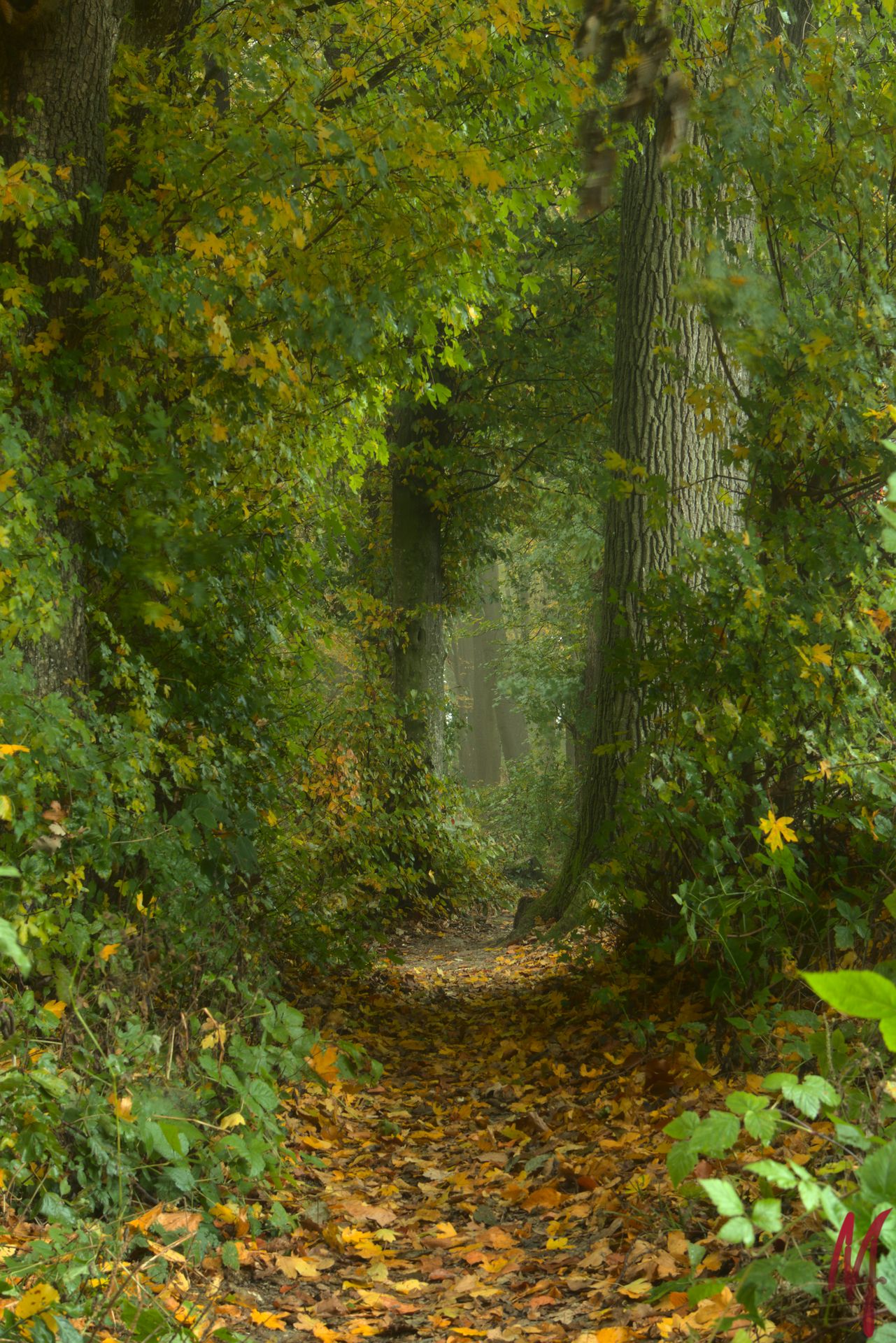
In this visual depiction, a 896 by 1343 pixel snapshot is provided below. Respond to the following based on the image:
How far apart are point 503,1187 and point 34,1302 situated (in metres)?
2.18

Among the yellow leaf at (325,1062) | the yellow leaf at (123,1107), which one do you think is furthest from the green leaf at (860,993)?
the yellow leaf at (325,1062)

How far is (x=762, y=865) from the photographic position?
4.59m

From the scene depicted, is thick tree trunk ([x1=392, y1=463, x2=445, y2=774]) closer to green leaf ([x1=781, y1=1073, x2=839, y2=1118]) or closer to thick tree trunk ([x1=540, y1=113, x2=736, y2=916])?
thick tree trunk ([x1=540, y1=113, x2=736, y2=916])

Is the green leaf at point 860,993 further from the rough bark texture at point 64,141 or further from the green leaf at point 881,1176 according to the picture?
the rough bark texture at point 64,141

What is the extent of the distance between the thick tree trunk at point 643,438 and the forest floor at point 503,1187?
1608 millimetres

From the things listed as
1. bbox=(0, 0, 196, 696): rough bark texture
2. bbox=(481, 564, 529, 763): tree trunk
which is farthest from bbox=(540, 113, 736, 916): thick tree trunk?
bbox=(481, 564, 529, 763): tree trunk

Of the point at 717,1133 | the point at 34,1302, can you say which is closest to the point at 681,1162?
the point at 717,1133

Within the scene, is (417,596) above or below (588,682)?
above

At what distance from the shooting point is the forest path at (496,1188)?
3.13 m

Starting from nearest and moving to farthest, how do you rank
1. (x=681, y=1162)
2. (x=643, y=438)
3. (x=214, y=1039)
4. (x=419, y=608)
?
1. (x=681, y=1162)
2. (x=214, y=1039)
3. (x=643, y=438)
4. (x=419, y=608)

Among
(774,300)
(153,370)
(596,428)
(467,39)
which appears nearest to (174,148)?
(153,370)

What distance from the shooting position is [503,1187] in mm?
4188

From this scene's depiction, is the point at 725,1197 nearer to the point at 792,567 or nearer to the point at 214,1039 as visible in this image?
the point at 214,1039

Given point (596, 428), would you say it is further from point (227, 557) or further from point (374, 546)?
point (227, 557)
